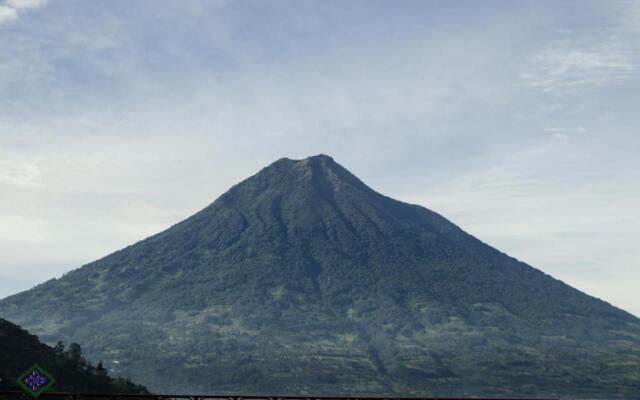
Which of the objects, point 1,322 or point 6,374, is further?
point 1,322

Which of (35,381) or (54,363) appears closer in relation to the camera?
(35,381)

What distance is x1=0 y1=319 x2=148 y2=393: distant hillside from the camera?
351 ft

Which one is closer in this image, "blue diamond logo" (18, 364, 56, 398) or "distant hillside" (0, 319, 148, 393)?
"blue diamond logo" (18, 364, 56, 398)

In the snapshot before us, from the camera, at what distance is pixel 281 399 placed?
152 ft

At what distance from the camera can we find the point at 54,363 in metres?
114

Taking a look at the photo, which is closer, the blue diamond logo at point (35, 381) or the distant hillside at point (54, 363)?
the blue diamond logo at point (35, 381)

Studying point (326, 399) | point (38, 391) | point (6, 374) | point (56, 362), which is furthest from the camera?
point (56, 362)

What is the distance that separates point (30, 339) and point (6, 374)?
28.2 m

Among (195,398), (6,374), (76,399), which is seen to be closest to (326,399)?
(195,398)

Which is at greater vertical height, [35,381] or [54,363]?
[54,363]

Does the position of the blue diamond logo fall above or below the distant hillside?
below

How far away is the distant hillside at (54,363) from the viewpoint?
107 metres

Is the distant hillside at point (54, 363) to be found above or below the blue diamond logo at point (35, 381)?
above

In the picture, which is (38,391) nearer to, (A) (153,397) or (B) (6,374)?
(A) (153,397)
